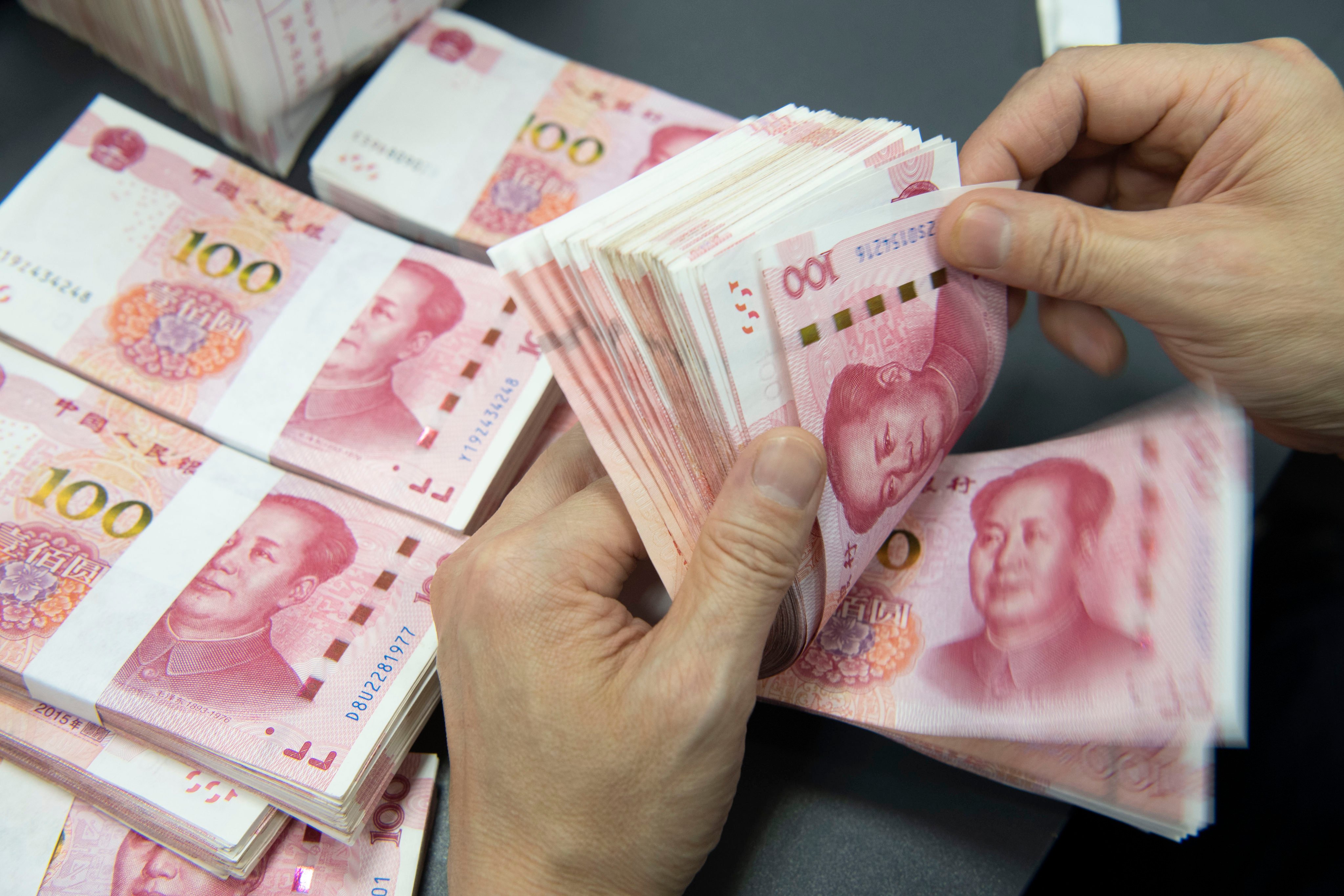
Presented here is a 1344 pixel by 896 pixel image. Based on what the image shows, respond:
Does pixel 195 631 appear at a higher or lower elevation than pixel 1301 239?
lower

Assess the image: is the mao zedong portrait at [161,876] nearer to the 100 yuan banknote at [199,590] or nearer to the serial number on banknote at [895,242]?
the 100 yuan banknote at [199,590]

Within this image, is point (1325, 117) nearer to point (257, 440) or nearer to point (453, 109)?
point (453, 109)

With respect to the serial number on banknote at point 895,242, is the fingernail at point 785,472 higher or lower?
lower

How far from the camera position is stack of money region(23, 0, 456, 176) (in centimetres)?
92

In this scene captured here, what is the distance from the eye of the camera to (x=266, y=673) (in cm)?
→ 76

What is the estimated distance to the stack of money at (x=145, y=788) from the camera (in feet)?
2.32

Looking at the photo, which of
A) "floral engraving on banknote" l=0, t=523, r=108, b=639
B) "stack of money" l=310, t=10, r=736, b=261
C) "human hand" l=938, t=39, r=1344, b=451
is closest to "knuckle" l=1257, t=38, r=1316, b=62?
"human hand" l=938, t=39, r=1344, b=451

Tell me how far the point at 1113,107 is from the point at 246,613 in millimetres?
990

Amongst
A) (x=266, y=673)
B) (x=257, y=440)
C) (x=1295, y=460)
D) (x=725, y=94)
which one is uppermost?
(x=725, y=94)

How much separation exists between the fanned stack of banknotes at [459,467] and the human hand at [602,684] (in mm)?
A: 60

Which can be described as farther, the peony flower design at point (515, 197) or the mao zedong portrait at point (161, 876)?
the peony flower design at point (515, 197)

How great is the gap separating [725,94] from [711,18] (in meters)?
0.15

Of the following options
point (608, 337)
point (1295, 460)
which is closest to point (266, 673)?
point (608, 337)

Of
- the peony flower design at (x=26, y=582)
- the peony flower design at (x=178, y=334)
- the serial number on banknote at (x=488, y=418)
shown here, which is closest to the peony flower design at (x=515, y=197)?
the serial number on banknote at (x=488, y=418)
